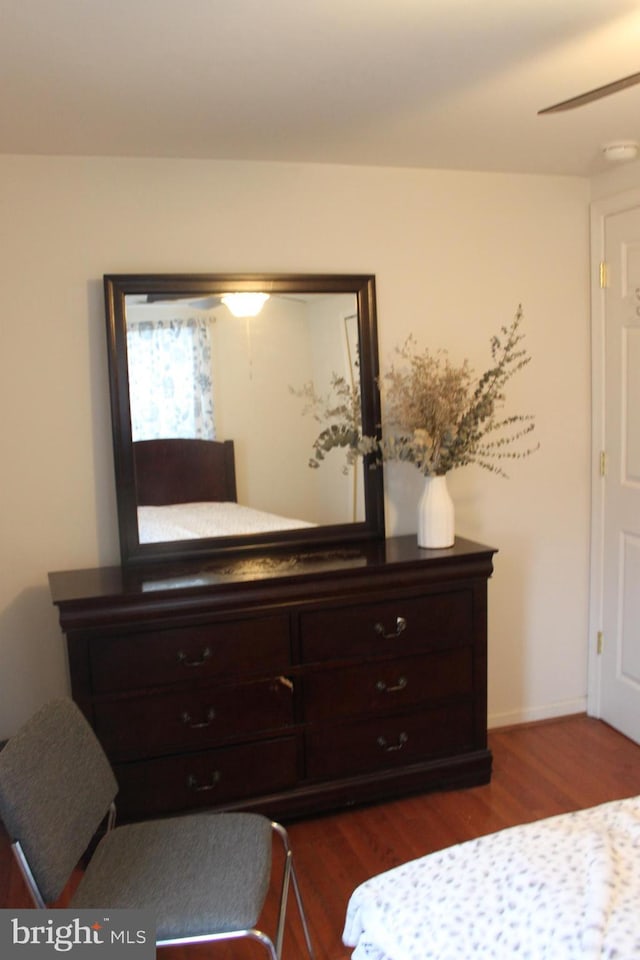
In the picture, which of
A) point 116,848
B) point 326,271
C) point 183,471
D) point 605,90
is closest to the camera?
point 605,90

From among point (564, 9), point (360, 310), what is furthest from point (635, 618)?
point (564, 9)

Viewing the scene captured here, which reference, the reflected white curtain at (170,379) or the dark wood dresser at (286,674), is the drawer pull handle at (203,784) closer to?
the dark wood dresser at (286,674)

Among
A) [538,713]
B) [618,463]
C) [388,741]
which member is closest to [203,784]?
[388,741]

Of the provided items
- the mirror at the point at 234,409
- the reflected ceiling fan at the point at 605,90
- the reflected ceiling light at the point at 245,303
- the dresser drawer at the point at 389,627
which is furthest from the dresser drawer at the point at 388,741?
the reflected ceiling fan at the point at 605,90

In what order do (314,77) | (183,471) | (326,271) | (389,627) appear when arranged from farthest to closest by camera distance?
1. (326,271)
2. (183,471)
3. (389,627)
4. (314,77)

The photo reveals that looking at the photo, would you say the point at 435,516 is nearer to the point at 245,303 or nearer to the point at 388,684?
the point at 388,684

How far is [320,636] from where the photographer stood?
261 centimetres

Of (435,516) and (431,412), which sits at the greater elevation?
(431,412)

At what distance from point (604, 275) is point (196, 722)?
2.39 meters

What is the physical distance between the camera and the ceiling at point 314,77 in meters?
1.72

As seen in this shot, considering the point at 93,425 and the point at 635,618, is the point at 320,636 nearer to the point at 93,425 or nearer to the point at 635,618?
the point at 93,425

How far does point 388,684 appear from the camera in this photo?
8.93ft

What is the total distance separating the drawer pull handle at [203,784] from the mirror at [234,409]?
752mm

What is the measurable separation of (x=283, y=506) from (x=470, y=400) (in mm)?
822
